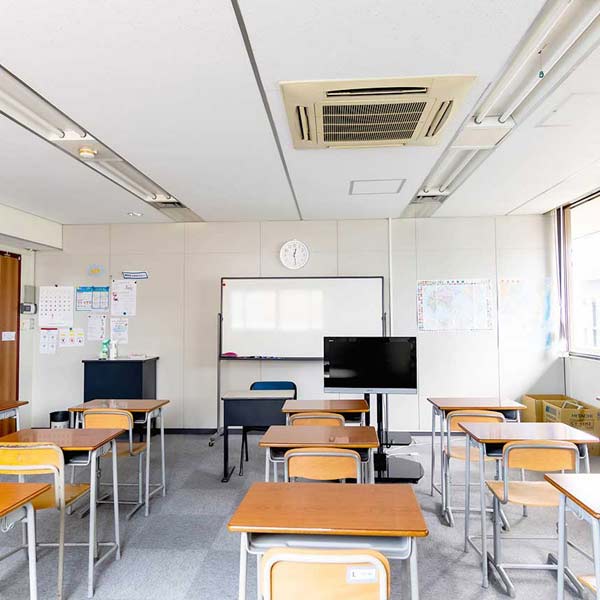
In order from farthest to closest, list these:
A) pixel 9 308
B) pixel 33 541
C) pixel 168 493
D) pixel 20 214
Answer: pixel 9 308
pixel 20 214
pixel 168 493
pixel 33 541

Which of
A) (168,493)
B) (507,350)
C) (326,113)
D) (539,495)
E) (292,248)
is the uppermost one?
(326,113)

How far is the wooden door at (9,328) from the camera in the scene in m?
5.41

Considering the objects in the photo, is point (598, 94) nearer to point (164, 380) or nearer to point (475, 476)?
point (475, 476)

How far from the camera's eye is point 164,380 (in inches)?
229

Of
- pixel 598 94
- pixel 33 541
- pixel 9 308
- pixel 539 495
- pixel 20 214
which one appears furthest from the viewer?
pixel 9 308

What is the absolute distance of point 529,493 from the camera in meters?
2.50

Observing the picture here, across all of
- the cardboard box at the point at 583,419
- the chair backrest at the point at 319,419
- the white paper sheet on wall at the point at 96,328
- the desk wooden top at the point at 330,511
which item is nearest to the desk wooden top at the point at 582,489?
the desk wooden top at the point at 330,511

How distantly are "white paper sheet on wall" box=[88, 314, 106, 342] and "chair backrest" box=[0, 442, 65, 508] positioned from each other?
3.66 meters

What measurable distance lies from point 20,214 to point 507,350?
6.06 meters

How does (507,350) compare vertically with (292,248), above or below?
below

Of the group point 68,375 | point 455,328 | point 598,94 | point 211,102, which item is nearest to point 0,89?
point 211,102

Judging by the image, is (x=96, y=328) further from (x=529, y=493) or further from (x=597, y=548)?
(x=597, y=548)

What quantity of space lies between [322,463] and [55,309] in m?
4.99

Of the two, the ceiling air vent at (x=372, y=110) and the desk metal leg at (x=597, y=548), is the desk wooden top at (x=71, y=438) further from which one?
the desk metal leg at (x=597, y=548)
